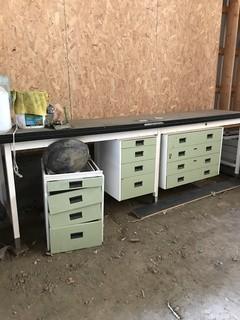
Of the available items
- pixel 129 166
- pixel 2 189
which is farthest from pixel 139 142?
pixel 2 189

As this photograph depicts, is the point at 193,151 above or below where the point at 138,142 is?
below

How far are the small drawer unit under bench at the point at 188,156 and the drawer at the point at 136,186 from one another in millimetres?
173

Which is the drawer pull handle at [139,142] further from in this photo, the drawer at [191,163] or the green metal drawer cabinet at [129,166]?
the drawer at [191,163]

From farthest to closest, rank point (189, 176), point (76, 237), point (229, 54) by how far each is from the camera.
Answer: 1. point (229, 54)
2. point (189, 176)
3. point (76, 237)

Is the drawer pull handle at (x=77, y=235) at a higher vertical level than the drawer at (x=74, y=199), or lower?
lower

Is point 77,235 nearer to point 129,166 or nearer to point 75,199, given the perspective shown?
point 75,199

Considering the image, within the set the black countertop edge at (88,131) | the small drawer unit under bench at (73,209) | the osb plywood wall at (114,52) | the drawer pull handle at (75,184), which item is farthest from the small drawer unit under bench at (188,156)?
the drawer pull handle at (75,184)

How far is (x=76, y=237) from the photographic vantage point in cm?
198

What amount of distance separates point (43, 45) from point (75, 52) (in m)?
0.28

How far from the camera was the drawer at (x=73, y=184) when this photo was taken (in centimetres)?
183

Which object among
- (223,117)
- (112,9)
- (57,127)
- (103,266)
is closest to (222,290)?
(103,266)

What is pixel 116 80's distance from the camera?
2.78 meters

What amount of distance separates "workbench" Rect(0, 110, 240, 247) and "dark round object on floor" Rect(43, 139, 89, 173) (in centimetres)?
10

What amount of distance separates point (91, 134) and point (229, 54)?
109 inches
